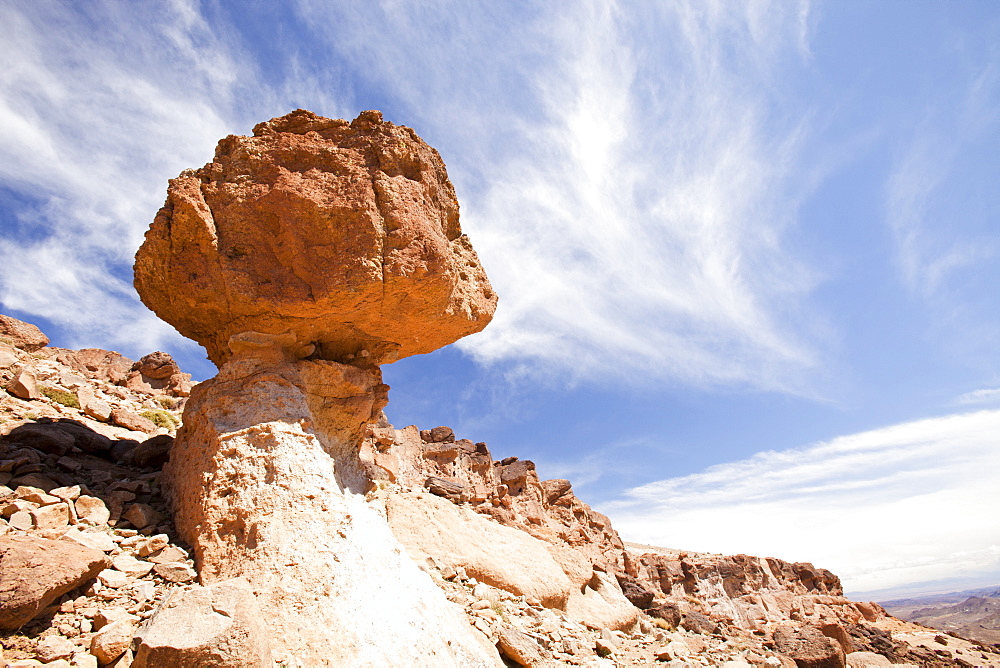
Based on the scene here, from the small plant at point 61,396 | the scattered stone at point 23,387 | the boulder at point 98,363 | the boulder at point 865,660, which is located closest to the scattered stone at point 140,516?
the scattered stone at point 23,387

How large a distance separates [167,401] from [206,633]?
964 centimetres

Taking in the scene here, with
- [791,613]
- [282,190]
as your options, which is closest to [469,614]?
[282,190]

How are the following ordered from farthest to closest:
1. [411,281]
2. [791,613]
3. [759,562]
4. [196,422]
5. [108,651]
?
[759,562] < [791,613] < [411,281] < [196,422] < [108,651]

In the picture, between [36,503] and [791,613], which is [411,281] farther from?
[791,613]

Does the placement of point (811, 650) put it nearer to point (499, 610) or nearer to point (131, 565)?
point (499, 610)

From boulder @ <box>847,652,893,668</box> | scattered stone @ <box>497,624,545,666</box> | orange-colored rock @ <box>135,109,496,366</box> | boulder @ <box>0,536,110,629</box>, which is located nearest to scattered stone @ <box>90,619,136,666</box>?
boulder @ <box>0,536,110,629</box>

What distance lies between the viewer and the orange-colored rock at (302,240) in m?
7.06

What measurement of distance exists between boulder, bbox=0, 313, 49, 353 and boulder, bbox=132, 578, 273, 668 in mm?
9933

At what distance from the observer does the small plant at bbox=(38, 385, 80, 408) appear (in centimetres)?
874

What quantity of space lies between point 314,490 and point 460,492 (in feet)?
27.7

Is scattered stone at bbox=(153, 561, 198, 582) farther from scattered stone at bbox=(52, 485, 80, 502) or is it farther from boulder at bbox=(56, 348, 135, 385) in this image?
boulder at bbox=(56, 348, 135, 385)

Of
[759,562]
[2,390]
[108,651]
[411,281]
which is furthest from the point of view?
[759,562]

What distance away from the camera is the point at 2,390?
810 cm

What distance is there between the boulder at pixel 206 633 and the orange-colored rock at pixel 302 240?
12.2ft
